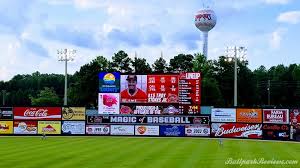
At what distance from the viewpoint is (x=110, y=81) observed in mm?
56844

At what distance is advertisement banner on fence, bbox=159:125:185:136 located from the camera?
2383 inches

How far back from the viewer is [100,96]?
5766 cm

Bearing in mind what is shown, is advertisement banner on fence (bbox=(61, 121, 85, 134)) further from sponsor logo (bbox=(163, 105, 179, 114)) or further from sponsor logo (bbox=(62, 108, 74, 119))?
sponsor logo (bbox=(163, 105, 179, 114))

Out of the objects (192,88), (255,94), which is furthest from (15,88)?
(192,88)

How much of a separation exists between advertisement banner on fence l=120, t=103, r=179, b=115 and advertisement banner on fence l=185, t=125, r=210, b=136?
4010mm

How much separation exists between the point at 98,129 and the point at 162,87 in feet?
37.5

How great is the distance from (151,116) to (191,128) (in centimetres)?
527

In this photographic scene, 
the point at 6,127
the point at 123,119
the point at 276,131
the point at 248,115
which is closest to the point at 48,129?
the point at 6,127

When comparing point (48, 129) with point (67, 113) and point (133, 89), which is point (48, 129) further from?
point (133, 89)

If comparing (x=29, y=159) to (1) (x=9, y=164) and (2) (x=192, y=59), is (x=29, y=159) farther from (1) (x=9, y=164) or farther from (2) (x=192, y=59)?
(2) (x=192, y=59)

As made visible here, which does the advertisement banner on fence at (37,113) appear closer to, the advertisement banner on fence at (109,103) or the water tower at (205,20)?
the advertisement banner on fence at (109,103)

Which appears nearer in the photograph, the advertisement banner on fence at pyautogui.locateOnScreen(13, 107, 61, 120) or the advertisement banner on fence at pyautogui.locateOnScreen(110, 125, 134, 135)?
the advertisement banner on fence at pyautogui.locateOnScreen(110, 125, 134, 135)

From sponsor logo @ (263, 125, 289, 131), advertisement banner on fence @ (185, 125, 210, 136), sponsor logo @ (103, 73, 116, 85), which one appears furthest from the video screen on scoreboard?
sponsor logo @ (263, 125, 289, 131)

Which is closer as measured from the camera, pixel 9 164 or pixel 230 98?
pixel 9 164
